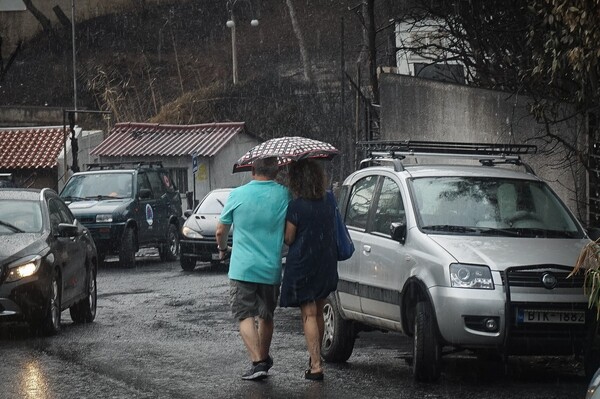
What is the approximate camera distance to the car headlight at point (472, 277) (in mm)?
10141

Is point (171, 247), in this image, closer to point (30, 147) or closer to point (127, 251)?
point (127, 251)

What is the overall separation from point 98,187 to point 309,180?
17.7 metres

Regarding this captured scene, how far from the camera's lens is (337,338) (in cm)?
1196

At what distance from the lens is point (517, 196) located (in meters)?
11.7

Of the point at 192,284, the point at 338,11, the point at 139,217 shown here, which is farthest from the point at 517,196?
the point at 338,11

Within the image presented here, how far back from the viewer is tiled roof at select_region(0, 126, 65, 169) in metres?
53.7

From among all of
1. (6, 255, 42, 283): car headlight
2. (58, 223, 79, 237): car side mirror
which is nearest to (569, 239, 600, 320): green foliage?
(6, 255, 42, 283): car headlight

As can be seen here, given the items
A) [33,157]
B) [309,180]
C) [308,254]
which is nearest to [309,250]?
[308,254]

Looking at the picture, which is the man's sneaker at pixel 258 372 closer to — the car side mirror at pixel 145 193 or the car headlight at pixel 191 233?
the car headlight at pixel 191 233

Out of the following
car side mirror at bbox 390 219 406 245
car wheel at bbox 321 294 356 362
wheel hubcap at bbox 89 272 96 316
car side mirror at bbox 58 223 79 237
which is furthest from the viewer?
wheel hubcap at bbox 89 272 96 316

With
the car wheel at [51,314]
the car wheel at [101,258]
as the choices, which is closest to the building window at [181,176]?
the car wheel at [101,258]

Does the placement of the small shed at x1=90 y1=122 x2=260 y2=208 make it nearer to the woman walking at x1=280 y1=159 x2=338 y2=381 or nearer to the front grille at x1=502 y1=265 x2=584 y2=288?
the woman walking at x1=280 y1=159 x2=338 y2=381

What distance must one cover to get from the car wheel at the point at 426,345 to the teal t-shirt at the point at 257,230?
46.4 inches

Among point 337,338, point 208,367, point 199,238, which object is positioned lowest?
point 208,367
